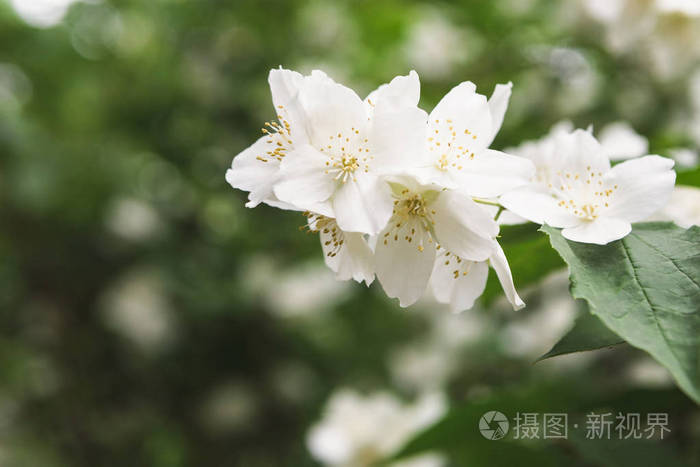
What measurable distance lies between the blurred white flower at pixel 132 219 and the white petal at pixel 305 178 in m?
1.99

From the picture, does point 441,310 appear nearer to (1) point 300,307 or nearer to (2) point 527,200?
(1) point 300,307

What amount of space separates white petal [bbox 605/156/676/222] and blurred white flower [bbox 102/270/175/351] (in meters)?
2.06

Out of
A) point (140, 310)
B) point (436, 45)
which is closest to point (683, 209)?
point (436, 45)

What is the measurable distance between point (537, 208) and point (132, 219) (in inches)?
81.4

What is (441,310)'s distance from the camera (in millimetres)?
A: 2521

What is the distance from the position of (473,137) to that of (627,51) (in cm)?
109

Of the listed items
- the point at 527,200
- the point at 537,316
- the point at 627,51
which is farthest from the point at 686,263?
the point at 537,316

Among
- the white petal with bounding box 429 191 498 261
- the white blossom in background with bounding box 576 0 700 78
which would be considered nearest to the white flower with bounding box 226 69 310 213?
the white petal with bounding box 429 191 498 261

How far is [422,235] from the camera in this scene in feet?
2.39

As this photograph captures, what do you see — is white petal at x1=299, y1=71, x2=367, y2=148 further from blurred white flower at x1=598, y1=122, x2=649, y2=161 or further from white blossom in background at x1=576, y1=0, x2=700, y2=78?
white blossom in background at x1=576, y1=0, x2=700, y2=78

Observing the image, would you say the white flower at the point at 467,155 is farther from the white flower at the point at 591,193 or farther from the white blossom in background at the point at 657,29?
the white blossom in background at the point at 657,29

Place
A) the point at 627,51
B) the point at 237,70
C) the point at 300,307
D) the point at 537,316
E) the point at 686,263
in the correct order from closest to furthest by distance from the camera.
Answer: the point at 686,263 < the point at 627,51 < the point at 537,316 < the point at 300,307 < the point at 237,70

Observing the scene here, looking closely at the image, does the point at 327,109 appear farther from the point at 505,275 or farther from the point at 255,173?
the point at 505,275

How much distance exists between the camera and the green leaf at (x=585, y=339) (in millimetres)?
612
